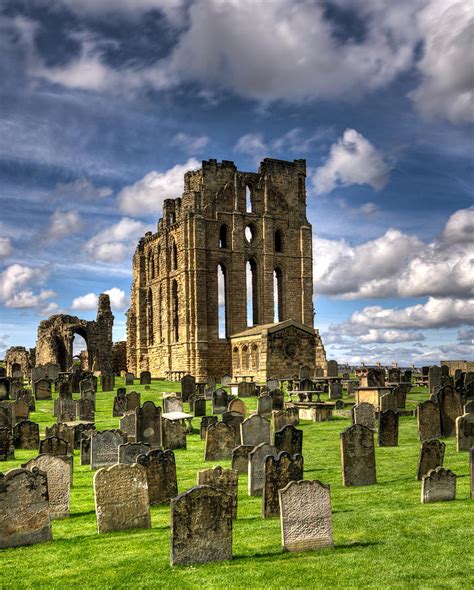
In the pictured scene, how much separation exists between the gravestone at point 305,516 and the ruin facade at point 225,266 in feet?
A: 110

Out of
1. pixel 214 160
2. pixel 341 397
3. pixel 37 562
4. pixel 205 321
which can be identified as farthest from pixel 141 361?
pixel 37 562

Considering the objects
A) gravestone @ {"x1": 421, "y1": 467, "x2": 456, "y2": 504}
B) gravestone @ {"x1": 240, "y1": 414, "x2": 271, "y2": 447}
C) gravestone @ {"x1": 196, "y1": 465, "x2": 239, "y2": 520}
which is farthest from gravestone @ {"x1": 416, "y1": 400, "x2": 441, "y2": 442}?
gravestone @ {"x1": 196, "y1": 465, "x2": 239, "y2": 520}

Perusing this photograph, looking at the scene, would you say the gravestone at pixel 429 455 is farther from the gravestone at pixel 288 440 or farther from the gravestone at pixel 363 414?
the gravestone at pixel 363 414

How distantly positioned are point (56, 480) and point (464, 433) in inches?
345

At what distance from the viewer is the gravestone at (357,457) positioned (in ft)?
36.9

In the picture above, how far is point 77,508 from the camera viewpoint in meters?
10.3

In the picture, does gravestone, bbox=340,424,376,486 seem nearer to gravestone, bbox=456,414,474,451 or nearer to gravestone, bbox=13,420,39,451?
gravestone, bbox=456,414,474,451

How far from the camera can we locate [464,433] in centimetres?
1439

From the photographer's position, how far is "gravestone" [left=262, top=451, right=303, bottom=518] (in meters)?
9.11

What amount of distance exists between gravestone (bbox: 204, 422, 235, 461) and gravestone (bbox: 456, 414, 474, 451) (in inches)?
190


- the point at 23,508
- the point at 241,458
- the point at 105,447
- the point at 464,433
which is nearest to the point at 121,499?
the point at 23,508

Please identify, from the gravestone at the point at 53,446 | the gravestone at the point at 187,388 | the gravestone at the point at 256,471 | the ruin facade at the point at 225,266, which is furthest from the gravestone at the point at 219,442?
the ruin facade at the point at 225,266

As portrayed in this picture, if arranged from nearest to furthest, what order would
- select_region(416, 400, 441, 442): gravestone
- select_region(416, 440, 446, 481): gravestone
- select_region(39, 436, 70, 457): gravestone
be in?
select_region(416, 440, 446, 481): gravestone, select_region(39, 436, 70, 457): gravestone, select_region(416, 400, 441, 442): gravestone

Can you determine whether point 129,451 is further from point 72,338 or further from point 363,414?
point 72,338
